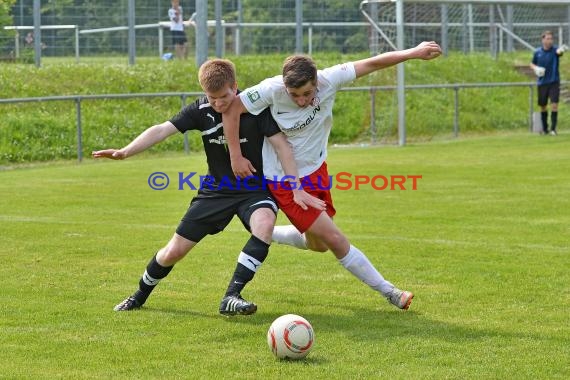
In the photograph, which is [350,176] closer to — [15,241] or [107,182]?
[107,182]

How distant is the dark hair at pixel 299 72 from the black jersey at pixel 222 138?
48 cm

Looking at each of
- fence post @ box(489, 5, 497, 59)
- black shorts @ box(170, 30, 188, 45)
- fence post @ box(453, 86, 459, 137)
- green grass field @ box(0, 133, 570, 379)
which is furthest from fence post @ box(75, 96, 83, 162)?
fence post @ box(489, 5, 497, 59)

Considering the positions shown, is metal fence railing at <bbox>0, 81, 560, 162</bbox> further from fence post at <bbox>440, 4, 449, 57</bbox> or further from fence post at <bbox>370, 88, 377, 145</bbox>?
fence post at <bbox>440, 4, 449, 57</bbox>

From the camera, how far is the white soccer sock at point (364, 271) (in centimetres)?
716

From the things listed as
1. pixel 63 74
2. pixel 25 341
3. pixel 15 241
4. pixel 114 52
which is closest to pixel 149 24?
pixel 114 52

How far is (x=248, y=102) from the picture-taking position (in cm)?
707

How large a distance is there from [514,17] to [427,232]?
65.7 ft

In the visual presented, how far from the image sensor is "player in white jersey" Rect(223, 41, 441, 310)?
23.0 ft

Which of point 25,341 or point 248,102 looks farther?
point 248,102

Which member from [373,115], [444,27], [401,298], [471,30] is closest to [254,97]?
[401,298]

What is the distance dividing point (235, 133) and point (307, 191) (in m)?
0.58

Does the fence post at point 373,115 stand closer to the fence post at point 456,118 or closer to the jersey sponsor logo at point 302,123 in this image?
the fence post at point 456,118

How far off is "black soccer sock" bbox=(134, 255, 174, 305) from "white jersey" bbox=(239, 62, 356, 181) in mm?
900

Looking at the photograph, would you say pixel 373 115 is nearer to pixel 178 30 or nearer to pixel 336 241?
pixel 178 30
